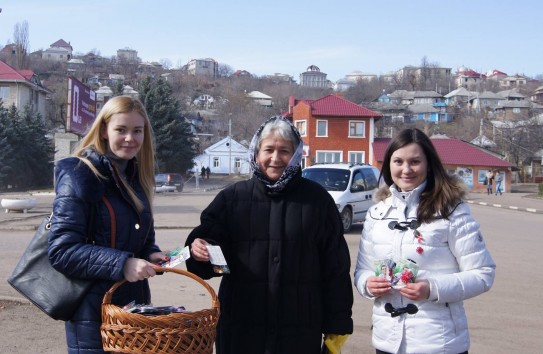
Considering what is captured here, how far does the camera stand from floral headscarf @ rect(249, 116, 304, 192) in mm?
3379

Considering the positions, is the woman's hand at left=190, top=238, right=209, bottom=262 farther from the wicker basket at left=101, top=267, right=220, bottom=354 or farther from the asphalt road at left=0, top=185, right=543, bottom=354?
the asphalt road at left=0, top=185, right=543, bottom=354

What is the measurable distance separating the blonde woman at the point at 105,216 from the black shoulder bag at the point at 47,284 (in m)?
0.04

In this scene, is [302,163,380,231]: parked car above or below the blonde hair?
below

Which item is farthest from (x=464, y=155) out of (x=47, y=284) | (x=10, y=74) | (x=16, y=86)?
(x=47, y=284)

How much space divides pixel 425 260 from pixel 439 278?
122 millimetres

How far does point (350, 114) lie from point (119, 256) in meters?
55.4

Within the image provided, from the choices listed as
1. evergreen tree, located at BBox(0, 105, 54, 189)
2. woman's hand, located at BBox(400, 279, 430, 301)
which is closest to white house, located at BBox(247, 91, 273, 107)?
evergreen tree, located at BBox(0, 105, 54, 189)

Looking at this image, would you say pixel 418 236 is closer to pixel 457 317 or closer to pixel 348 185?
pixel 457 317

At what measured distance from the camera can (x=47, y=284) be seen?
3008 mm

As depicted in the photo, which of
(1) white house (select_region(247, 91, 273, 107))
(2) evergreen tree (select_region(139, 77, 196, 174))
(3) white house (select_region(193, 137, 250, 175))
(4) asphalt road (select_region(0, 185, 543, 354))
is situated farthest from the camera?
(1) white house (select_region(247, 91, 273, 107))

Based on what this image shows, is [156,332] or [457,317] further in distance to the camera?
[457,317]

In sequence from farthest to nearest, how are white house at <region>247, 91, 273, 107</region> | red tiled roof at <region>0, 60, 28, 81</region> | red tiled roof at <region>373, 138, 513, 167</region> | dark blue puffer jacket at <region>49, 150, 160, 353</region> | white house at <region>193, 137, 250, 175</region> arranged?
white house at <region>247, 91, 273, 107</region>
white house at <region>193, 137, 250, 175</region>
red tiled roof at <region>0, 60, 28, 81</region>
red tiled roof at <region>373, 138, 513, 167</region>
dark blue puffer jacket at <region>49, 150, 160, 353</region>

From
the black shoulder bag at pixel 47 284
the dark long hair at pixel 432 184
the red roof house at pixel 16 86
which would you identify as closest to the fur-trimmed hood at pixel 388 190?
the dark long hair at pixel 432 184

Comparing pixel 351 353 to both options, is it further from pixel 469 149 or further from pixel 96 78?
pixel 96 78
